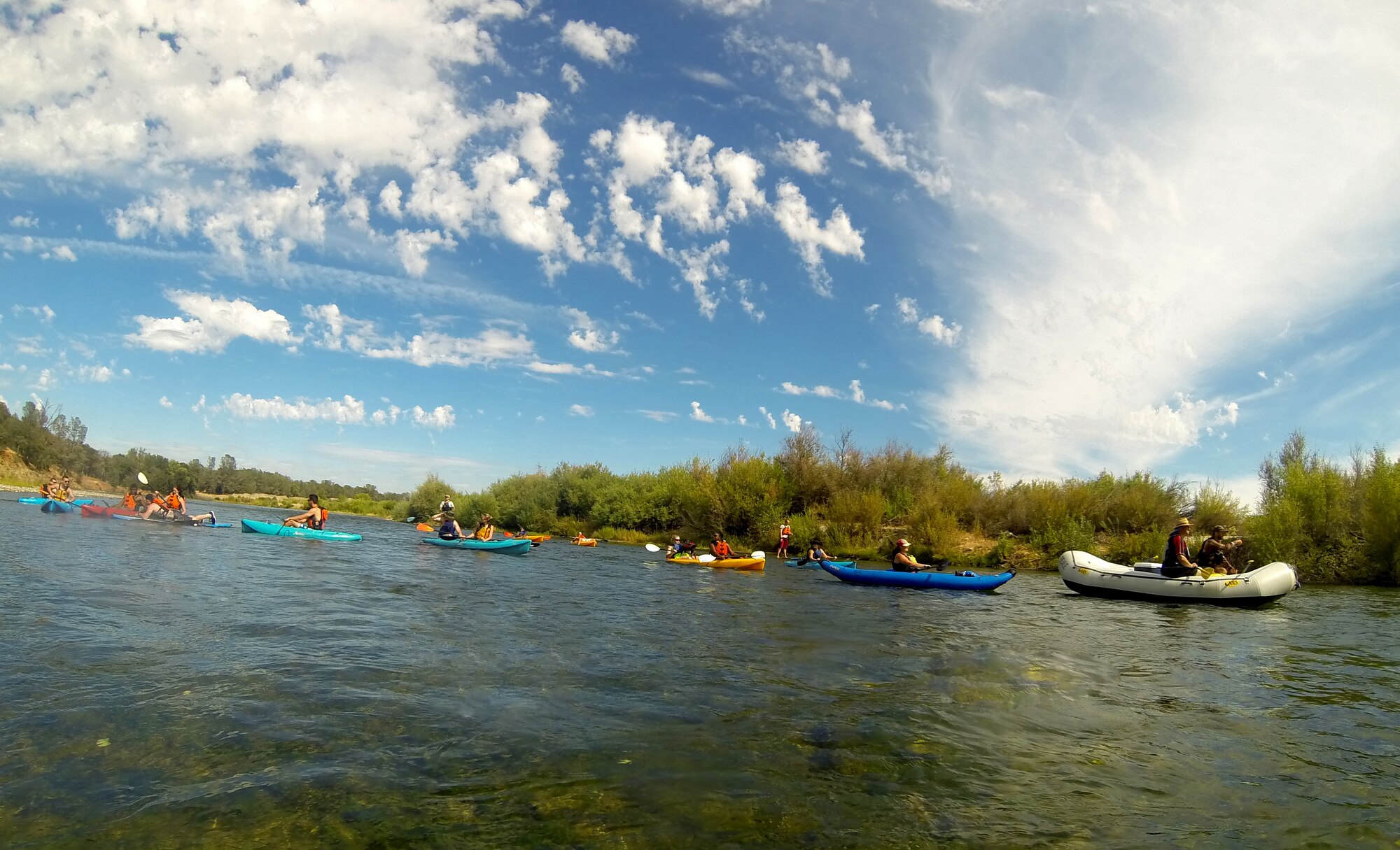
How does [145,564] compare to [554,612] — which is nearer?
[554,612]

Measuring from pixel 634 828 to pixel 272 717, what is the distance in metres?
3.98

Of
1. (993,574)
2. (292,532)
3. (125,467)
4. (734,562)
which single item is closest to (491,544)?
(292,532)

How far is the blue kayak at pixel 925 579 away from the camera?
19078mm

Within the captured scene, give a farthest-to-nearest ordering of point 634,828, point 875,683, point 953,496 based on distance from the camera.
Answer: point 953,496 → point 875,683 → point 634,828

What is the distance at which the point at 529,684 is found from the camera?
812cm

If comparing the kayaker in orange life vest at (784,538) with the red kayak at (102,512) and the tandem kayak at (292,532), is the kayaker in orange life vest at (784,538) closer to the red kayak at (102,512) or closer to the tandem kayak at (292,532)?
the tandem kayak at (292,532)

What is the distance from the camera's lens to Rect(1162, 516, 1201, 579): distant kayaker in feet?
56.2

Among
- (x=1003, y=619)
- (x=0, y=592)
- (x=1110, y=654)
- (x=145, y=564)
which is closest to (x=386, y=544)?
(x=145, y=564)

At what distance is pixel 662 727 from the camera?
678 cm

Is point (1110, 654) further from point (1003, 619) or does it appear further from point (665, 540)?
point (665, 540)

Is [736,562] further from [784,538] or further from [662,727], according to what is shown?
[662,727]

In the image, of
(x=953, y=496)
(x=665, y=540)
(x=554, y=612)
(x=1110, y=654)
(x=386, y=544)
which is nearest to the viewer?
(x=1110, y=654)

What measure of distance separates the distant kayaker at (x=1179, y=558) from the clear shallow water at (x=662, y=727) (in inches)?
127

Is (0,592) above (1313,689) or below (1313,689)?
below
